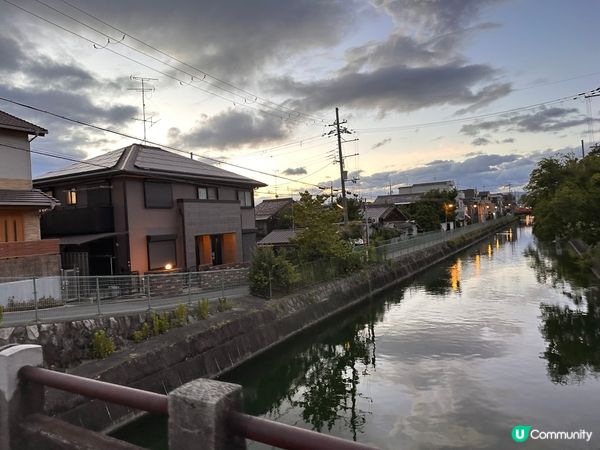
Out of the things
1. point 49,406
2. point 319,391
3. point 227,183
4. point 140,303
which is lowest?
point 319,391

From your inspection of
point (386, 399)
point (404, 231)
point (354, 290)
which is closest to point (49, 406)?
point (386, 399)

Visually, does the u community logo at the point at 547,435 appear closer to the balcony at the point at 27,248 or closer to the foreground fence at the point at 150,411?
the foreground fence at the point at 150,411

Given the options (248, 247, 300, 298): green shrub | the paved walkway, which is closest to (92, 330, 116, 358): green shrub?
the paved walkway

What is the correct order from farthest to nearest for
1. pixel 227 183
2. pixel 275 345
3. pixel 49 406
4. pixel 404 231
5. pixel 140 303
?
1. pixel 404 231
2. pixel 227 183
3. pixel 275 345
4. pixel 140 303
5. pixel 49 406

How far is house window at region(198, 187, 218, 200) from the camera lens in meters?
26.6

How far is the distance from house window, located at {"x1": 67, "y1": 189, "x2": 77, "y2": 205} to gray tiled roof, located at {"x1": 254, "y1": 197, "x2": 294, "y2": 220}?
83.0 ft

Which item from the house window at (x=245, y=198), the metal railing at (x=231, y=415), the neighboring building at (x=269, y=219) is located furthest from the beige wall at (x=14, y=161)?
the neighboring building at (x=269, y=219)

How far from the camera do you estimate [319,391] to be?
14750 mm

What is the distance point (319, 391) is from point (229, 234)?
15448 mm

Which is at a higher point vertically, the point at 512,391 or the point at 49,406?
the point at 49,406

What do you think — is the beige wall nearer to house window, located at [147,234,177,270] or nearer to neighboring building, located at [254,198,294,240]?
house window, located at [147,234,177,270]

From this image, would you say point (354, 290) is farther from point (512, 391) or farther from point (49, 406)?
point (49, 406)

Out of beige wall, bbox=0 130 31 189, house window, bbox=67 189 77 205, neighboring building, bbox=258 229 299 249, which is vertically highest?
beige wall, bbox=0 130 31 189

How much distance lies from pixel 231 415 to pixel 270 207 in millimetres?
49299
